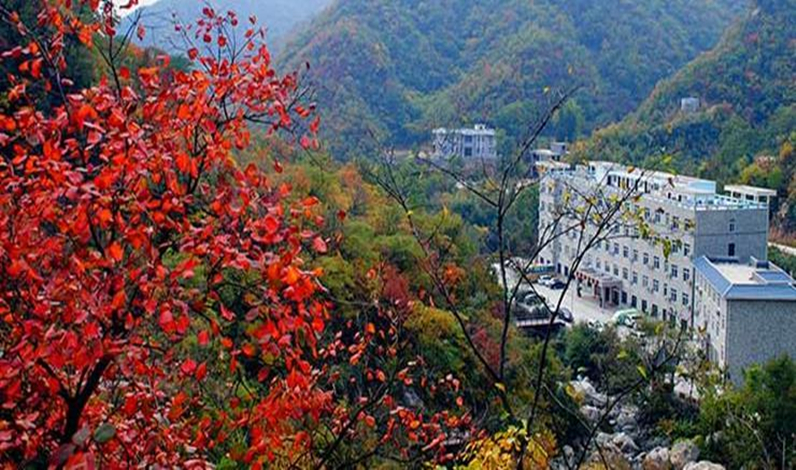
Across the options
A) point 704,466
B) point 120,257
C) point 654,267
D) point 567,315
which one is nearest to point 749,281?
point 567,315

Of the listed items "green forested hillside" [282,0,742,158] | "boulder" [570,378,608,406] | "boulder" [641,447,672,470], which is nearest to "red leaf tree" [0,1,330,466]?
"boulder" [641,447,672,470]

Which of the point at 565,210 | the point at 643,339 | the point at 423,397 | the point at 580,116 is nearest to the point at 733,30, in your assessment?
the point at 580,116

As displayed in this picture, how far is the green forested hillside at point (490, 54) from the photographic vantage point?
34.0m

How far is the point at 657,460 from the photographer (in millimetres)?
11352

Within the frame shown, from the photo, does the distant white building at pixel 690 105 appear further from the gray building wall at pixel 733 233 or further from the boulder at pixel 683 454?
the boulder at pixel 683 454

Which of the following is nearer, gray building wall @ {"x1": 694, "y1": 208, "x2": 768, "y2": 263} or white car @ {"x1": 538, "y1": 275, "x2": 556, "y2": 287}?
gray building wall @ {"x1": 694, "y1": 208, "x2": 768, "y2": 263}

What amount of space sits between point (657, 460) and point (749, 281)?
5692 mm

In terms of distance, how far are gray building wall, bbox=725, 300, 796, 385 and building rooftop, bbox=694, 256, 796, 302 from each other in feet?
0.47

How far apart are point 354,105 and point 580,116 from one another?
1057cm

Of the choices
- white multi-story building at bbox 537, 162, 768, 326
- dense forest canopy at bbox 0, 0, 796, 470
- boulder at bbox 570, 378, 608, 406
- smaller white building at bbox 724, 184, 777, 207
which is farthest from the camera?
smaller white building at bbox 724, 184, 777, 207

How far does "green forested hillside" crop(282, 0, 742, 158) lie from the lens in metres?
34.0

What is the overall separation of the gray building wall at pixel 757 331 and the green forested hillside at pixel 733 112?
40.4ft

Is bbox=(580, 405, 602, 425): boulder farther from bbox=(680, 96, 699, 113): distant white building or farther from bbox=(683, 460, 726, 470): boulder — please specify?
bbox=(680, 96, 699, 113): distant white building

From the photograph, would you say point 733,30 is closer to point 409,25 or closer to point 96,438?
point 409,25
